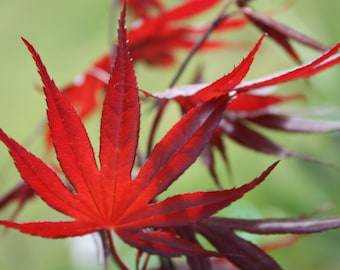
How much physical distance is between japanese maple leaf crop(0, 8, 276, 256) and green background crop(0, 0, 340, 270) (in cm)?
23

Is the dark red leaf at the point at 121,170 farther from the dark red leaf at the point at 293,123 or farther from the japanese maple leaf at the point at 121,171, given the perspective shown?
the dark red leaf at the point at 293,123

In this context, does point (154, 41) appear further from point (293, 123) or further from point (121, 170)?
point (121, 170)

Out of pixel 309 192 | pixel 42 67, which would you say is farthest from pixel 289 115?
pixel 309 192

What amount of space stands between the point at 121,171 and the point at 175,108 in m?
1.53

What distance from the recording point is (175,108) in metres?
1.92

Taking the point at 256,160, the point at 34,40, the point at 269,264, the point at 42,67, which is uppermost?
the point at 34,40

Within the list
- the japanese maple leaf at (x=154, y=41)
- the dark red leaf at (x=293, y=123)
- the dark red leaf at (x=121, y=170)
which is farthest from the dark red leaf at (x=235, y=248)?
the japanese maple leaf at (x=154, y=41)

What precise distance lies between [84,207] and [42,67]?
0.09 meters

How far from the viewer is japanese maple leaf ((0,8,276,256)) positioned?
1.23 ft

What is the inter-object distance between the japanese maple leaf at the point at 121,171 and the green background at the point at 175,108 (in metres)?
0.23

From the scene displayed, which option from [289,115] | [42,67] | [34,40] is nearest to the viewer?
[42,67]

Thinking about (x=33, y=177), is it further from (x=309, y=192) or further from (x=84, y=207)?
(x=309, y=192)

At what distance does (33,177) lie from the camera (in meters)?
0.38

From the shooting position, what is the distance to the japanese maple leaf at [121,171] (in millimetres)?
375
